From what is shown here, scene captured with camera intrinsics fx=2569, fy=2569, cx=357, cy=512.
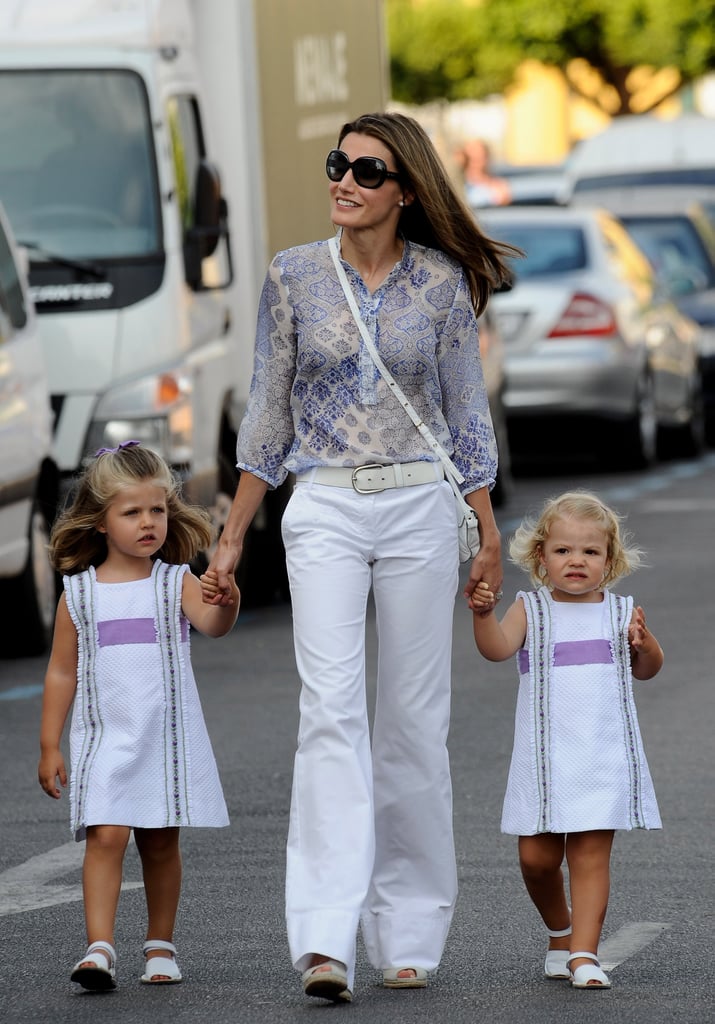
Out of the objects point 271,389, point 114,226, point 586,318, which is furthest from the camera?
point 586,318

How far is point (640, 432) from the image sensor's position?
1884 cm

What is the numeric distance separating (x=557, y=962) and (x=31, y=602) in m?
6.00

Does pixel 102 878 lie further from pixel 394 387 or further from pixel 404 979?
pixel 394 387

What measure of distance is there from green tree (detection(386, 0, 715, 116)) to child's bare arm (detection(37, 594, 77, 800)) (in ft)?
162

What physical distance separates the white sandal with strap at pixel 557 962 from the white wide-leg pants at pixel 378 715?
0.22 m

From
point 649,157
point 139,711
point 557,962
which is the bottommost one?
point 649,157

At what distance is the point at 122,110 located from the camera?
38.2ft

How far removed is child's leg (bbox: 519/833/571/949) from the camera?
5.25 metres

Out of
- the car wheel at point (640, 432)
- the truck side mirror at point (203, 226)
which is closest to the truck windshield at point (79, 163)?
the truck side mirror at point (203, 226)

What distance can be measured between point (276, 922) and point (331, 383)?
4.50 feet

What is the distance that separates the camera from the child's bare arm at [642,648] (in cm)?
532

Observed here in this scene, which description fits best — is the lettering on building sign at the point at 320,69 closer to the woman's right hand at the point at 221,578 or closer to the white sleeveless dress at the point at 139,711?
the white sleeveless dress at the point at 139,711

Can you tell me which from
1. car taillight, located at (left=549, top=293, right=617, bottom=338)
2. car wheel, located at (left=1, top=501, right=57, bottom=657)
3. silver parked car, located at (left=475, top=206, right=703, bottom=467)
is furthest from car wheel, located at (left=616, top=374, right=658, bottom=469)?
car wheel, located at (left=1, top=501, right=57, bottom=657)

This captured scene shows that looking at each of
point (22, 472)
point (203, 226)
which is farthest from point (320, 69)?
point (22, 472)
